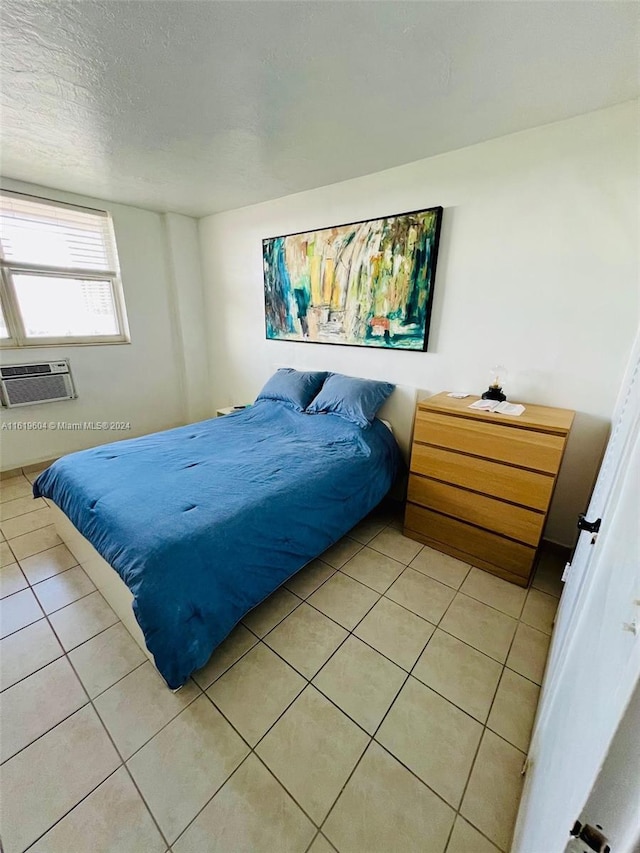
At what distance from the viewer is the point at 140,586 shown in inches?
47.2

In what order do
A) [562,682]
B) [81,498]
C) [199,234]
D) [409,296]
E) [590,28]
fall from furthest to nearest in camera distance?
[199,234]
[409,296]
[81,498]
[590,28]
[562,682]

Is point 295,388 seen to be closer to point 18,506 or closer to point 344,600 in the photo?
point 344,600

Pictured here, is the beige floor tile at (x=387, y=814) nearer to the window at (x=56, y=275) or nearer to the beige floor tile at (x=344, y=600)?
the beige floor tile at (x=344, y=600)

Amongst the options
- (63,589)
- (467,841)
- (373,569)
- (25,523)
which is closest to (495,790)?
(467,841)

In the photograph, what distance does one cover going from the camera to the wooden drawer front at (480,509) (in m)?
1.76

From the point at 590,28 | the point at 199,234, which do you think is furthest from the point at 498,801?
the point at 199,234

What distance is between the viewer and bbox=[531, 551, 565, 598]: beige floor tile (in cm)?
184

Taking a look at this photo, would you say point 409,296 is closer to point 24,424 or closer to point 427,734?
point 427,734

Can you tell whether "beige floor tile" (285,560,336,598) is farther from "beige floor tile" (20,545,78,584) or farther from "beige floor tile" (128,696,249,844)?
"beige floor tile" (20,545,78,584)

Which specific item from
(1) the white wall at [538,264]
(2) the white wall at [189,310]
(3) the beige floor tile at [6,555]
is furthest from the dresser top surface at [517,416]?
(2) the white wall at [189,310]

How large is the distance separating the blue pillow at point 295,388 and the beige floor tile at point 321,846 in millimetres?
2165

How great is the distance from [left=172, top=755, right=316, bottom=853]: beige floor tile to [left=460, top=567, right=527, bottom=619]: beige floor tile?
121 cm

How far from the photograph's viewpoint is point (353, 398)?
2439 mm

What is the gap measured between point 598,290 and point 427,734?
85.1 inches
